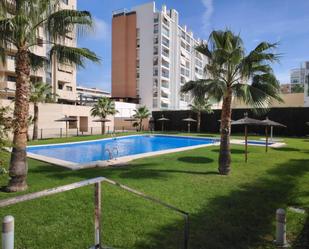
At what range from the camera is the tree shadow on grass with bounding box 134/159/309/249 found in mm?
4700

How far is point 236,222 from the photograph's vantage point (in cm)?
558

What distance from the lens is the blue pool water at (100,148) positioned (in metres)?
16.5

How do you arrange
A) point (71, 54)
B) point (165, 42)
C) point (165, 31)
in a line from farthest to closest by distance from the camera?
1. point (165, 42)
2. point (165, 31)
3. point (71, 54)

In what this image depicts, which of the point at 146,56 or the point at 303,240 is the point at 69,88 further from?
the point at 303,240

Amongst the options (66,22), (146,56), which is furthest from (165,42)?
(66,22)

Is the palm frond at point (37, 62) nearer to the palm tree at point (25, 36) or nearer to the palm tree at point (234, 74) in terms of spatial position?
the palm tree at point (25, 36)

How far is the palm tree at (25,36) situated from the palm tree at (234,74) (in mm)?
4557

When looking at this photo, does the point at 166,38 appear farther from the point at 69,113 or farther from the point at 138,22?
the point at 69,113

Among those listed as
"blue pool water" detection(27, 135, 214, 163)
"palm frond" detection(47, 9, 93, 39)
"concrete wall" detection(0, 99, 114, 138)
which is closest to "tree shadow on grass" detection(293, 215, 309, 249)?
"palm frond" detection(47, 9, 93, 39)

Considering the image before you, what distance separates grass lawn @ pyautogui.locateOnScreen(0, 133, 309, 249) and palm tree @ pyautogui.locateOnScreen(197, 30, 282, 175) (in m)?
2.08

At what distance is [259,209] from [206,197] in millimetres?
1385

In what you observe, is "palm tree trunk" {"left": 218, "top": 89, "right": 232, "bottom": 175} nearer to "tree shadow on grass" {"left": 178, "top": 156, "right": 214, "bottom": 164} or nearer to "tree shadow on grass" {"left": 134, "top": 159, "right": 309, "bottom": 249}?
"tree shadow on grass" {"left": 134, "top": 159, "right": 309, "bottom": 249}

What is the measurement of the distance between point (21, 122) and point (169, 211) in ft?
15.3

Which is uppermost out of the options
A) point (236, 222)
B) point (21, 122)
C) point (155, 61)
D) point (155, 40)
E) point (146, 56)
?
point (155, 40)
